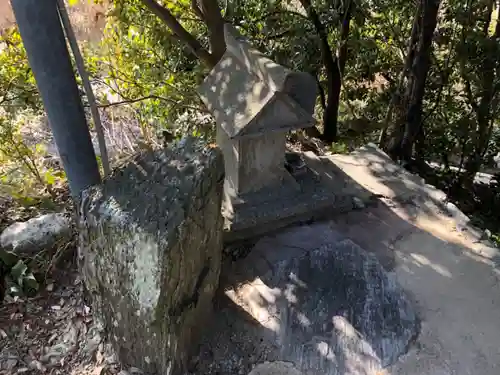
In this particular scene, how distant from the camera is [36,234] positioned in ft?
12.6

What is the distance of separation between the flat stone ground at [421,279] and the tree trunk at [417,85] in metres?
0.72

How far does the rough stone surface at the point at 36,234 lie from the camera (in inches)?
148

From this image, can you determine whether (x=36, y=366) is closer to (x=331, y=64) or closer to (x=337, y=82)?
(x=331, y=64)

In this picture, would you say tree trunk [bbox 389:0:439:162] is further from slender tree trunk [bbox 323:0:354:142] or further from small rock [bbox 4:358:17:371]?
small rock [bbox 4:358:17:371]

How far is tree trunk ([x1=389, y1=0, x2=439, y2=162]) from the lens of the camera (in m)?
5.10

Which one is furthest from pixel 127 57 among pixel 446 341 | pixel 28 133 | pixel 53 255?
pixel 446 341

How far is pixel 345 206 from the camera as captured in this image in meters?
4.70

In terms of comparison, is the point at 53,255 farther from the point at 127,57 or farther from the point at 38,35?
the point at 127,57

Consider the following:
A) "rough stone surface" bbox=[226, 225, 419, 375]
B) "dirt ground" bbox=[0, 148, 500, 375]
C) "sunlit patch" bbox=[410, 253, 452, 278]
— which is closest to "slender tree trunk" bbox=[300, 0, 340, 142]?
"dirt ground" bbox=[0, 148, 500, 375]

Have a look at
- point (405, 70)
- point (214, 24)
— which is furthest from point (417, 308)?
point (214, 24)

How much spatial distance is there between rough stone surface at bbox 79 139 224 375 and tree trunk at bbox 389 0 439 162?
3479mm

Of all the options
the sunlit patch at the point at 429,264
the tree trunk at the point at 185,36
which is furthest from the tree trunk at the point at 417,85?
the tree trunk at the point at 185,36

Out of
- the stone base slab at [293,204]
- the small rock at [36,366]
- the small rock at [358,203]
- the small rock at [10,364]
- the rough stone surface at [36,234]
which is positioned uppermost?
the rough stone surface at [36,234]

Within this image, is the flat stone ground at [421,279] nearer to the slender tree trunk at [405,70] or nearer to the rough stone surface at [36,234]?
the slender tree trunk at [405,70]
